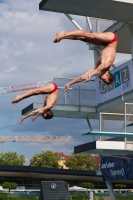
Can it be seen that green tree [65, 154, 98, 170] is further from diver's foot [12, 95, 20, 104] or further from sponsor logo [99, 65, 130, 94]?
diver's foot [12, 95, 20, 104]

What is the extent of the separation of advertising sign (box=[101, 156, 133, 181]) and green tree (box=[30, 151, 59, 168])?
88374 millimetres

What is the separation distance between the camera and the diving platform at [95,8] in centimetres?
1695

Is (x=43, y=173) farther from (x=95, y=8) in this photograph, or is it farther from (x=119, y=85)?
(x=95, y=8)

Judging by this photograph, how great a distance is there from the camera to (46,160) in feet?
401

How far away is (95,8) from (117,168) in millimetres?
15638

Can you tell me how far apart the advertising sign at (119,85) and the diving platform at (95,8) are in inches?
348

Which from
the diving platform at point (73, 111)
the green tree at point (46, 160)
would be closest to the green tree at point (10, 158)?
the green tree at point (46, 160)

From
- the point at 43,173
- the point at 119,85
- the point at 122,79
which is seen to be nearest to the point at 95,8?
the point at 122,79

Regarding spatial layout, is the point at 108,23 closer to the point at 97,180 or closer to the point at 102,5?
the point at 102,5

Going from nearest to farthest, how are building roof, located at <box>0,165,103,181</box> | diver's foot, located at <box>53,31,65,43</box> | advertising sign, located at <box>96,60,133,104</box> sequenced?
diver's foot, located at <box>53,31,65,43</box>, advertising sign, located at <box>96,60,133,104</box>, building roof, located at <box>0,165,103,181</box>

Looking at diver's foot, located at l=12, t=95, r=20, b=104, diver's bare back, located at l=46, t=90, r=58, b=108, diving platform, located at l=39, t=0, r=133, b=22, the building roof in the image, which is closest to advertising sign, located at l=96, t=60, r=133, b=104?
diving platform, located at l=39, t=0, r=133, b=22

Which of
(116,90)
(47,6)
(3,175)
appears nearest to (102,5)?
(47,6)

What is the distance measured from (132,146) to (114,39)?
1840cm

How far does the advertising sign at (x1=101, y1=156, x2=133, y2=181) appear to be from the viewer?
29.4 m
